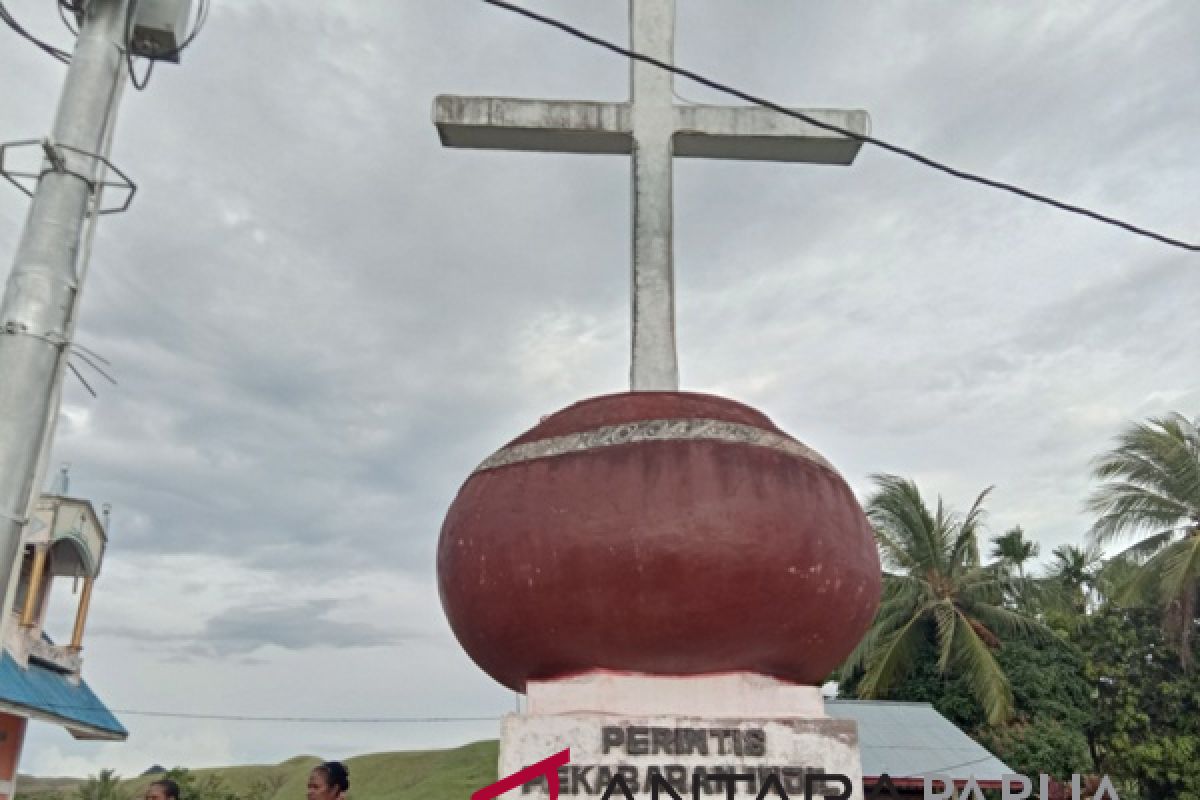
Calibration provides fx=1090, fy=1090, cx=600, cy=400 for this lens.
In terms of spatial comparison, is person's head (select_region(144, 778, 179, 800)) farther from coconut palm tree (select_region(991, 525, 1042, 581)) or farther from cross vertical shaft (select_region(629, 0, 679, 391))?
coconut palm tree (select_region(991, 525, 1042, 581))

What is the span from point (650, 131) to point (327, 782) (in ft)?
12.3

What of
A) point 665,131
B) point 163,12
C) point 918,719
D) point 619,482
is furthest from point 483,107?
point 918,719

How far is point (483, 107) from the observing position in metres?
6.09

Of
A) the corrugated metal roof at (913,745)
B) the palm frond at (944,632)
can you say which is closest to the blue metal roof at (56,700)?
the corrugated metal roof at (913,745)

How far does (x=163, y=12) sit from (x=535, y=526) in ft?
9.35

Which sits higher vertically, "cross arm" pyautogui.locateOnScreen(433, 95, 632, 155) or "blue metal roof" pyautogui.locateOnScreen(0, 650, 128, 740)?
"cross arm" pyautogui.locateOnScreen(433, 95, 632, 155)

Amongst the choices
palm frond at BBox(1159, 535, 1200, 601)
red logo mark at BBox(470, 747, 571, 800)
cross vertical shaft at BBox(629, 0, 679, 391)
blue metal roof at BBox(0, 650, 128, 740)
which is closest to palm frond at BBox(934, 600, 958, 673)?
palm frond at BBox(1159, 535, 1200, 601)

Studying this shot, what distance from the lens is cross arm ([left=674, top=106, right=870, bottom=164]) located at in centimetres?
616

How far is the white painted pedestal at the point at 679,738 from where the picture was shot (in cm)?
422

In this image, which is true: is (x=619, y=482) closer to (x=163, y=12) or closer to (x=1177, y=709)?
(x=163, y=12)

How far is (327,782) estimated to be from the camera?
4906 mm

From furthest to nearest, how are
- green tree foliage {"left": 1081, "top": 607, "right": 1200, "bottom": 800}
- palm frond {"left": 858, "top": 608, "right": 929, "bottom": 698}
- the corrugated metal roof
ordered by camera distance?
1. palm frond {"left": 858, "top": 608, "right": 929, "bottom": 698}
2. green tree foliage {"left": 1081, "top": 607, "right": 1200, "bottom": 800}
3. the corrugated metal roof

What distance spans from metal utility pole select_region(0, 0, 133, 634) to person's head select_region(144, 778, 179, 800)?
1.77 meters

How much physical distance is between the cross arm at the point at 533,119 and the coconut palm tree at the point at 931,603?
1846cm
